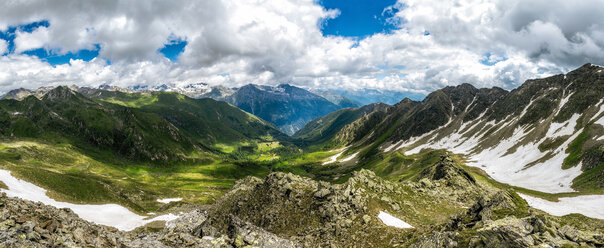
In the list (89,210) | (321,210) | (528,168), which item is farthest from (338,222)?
(528,168)

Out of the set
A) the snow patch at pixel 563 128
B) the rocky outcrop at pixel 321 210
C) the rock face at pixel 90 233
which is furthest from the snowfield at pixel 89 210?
the snow patch at pixel 563 128

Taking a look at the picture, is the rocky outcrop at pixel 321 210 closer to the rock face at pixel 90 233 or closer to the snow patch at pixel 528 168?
the rock face at pixel 90 233

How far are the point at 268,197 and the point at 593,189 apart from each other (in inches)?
4482

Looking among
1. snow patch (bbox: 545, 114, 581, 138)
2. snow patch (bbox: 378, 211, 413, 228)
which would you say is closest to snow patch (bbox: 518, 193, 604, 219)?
snow patch (bbox: 378, 211, 413, 228)

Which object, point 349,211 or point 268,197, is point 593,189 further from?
point 268,197

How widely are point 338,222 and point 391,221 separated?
309 inches

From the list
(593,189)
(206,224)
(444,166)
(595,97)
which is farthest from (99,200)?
(595,97)

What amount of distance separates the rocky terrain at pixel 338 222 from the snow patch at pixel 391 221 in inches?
45.3

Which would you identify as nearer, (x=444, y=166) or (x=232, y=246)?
(x=232, y=246)

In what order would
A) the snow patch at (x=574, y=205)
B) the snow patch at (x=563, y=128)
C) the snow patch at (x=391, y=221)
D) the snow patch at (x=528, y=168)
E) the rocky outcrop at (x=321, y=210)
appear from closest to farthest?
the rocky outcrop at (x=321, y=210) < the snow patch at (x=391, y=221) < the snow patch at (x=574, y=205) < the snow patch at (x=528, y=168) < the snow patch at (x=563, y=128)

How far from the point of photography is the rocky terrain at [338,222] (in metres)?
17.3

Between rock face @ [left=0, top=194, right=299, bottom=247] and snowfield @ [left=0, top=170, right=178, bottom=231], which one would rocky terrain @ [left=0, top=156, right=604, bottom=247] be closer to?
rock face @ [left=0, top=194, right=299, bottom=247]

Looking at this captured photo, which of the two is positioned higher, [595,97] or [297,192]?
[595,97]

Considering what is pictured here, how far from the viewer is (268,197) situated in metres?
47.3
